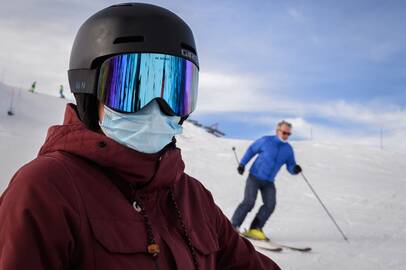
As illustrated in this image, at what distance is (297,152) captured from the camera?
18.1 metres

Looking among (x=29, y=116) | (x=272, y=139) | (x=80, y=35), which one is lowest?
(x=29, y=116)

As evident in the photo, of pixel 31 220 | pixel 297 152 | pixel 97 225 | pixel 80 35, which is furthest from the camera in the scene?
pixel 297 152

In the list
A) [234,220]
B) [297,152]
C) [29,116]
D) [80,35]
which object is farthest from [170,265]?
[29,116]

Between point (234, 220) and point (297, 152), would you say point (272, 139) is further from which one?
point (297, 152)

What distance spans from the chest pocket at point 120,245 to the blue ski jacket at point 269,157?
5.93 m

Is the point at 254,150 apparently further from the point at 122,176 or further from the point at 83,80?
the point at 122,176

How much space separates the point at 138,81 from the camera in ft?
4.75

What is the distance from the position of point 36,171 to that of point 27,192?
2.7 inches

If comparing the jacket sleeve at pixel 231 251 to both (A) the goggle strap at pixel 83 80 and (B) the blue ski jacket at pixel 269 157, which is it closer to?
(A) the goggle strap at pixel 83 80

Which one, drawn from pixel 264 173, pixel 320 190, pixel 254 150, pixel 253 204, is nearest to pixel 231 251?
pixel 253 204

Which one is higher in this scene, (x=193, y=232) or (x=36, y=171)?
(x=36, y=171)

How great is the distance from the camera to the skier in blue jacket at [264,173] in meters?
6.88

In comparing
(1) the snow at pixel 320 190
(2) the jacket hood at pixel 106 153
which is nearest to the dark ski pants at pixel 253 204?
(1) the snow at pixel 320 190

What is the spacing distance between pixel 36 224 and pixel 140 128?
55 cm
